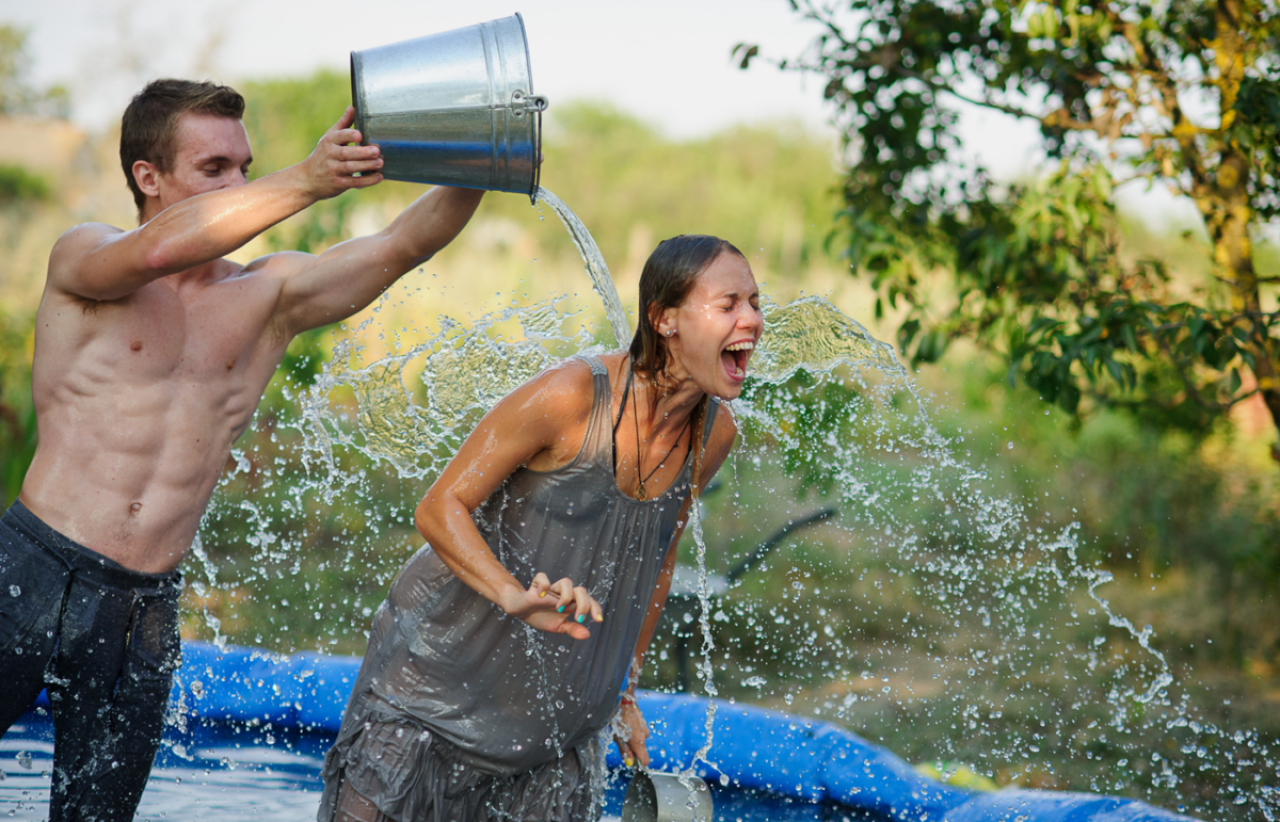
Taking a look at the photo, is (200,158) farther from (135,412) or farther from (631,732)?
(631,732)

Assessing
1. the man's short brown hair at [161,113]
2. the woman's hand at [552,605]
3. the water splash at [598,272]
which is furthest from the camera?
the water splash at [598,272]

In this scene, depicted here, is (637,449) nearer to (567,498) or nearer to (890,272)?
(567,498)

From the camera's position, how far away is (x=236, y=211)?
6.61ft

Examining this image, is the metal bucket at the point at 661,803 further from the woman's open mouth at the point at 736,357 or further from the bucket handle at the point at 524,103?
the bucket handle at the point at 524,103

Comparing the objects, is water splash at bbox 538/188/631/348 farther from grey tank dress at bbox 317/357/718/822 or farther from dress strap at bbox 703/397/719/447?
grey tank dress at bbox 317/357/718/822

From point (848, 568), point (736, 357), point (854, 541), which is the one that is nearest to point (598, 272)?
point (736, 357)

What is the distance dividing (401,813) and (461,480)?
24.9 inches

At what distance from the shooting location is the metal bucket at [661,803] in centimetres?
247

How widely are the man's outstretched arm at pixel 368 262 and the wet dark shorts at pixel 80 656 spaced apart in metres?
0.67

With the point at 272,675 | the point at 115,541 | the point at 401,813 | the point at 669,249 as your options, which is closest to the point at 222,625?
the point at 272,675

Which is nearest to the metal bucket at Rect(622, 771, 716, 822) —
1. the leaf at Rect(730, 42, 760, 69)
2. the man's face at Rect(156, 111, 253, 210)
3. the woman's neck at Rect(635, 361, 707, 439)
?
the woman's neck at Rect(635, 361, 707, 439)

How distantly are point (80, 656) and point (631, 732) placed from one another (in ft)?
3.64

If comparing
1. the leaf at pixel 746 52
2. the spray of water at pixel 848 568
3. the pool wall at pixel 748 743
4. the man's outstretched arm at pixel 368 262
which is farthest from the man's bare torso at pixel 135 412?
the leaf at pixel 746 52

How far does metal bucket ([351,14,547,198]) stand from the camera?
1996 millimetres
